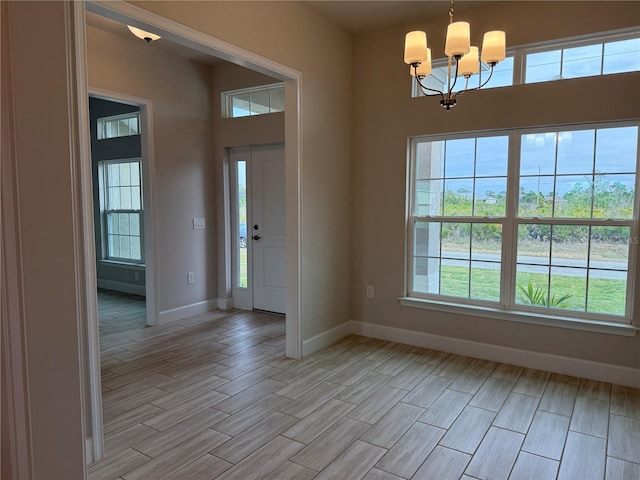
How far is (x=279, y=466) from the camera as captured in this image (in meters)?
2.15

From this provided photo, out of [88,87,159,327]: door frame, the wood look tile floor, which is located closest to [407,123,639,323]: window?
A: the wood look tile floor

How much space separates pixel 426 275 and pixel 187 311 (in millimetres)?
2794

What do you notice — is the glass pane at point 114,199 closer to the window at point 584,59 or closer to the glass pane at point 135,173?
the glass pane at point 135,173

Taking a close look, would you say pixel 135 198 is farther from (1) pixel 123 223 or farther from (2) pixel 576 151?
(2) pixel 576 151

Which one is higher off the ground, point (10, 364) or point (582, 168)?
point (582, 168)

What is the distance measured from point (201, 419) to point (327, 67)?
3059mm

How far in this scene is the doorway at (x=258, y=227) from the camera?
4973 mm

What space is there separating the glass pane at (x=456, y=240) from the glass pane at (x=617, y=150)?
110 cm

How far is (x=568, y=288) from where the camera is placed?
11.1ft

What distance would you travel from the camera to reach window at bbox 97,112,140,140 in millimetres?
5973

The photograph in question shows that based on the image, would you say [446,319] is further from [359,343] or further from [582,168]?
[582,168]

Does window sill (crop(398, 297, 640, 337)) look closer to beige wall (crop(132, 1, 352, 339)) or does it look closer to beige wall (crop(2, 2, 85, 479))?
beige wall (crop(132, 1, 352, 339))

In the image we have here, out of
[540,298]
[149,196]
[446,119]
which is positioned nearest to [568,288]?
[540,298]

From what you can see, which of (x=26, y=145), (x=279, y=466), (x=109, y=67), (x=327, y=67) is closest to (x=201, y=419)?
(x=279, y=466)
